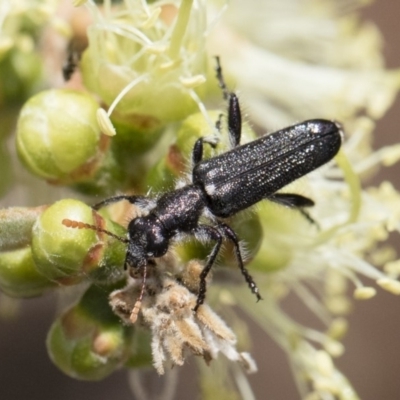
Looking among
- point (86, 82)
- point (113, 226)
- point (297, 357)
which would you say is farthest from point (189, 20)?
point (297, 357)

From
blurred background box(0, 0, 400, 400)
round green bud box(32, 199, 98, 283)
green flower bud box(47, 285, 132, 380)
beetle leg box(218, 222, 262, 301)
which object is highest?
round green bud box(32, 199, 98, 283)

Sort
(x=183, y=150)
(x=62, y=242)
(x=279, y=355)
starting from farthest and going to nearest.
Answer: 1. (x=279, y=355)
2. (x=183, y=150)
3. (x=62, y=242)

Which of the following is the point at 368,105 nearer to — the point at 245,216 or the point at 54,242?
the point at 245,216

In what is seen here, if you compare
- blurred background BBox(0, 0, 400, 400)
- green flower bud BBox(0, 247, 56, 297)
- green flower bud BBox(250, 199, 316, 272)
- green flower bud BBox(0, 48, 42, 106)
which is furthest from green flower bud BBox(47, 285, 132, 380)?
blurred background BBox(0, 0, 400, 400)

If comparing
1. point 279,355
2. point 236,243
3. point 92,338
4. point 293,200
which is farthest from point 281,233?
point 279,355

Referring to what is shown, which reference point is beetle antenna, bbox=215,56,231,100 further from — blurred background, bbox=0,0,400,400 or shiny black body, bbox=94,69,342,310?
blurred background, bbox=0,0,400,400

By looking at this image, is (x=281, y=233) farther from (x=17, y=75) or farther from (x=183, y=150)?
(x=17, y=75)

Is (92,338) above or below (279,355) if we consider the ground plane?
above

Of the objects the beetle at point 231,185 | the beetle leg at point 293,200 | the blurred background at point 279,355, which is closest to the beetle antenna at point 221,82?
the beetle at point 231,185
